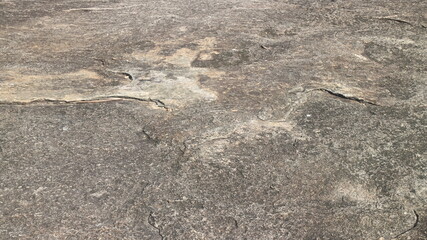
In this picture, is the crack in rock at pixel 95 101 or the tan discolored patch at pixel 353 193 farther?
the crack in rock at pixel 95 101

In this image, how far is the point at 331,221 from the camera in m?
2.83

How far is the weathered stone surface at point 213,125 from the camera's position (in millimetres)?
2854

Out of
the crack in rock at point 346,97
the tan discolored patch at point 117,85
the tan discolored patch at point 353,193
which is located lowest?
the tan discolored patch at point 117,85

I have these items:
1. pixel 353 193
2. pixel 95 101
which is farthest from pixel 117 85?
pixel 353 193

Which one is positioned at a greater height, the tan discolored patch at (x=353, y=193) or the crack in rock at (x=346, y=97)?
the tan discolored patch at (x=353, y=193)

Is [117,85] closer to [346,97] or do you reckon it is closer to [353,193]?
[346,97]

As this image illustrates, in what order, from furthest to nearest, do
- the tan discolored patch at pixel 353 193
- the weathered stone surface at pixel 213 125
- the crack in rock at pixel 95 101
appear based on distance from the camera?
the crack in rock at pixel 95 101 < the tan discolored patch at pixel 353 193 < the weathered stone surface at pixel 213 125

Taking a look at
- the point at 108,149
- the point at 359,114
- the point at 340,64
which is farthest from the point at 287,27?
the point at 108,149

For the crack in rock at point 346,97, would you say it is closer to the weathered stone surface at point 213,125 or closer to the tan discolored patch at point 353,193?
the weathered stone surface at point 213,125

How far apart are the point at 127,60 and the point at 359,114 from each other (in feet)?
6.20

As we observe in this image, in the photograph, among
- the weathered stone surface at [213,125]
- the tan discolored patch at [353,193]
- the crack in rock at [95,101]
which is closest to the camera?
the weathered stone surface at [213,125]

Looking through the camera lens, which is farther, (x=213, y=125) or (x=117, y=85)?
(x=117, y=85)

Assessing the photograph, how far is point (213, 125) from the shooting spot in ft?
12.1

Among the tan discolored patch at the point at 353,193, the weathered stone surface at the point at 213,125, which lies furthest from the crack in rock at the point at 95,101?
the tan discolored patch at the point at 353,193
